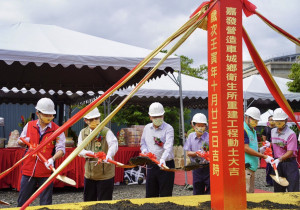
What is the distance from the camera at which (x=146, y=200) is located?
2.67 m

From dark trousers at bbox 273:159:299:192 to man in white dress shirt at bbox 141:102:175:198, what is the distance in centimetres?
Answer: 147

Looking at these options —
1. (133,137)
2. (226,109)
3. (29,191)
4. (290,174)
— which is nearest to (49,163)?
(29,191)

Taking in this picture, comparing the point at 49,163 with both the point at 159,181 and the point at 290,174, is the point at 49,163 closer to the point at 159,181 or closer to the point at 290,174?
the point at 159,181

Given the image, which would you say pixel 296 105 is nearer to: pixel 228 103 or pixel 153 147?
pixel 153 147

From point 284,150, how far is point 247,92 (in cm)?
581

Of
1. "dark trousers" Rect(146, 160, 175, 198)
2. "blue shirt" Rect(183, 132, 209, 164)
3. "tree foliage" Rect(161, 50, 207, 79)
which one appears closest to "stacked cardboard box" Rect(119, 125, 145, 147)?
"blue shirt" Rect(183, 132, 209, 164)

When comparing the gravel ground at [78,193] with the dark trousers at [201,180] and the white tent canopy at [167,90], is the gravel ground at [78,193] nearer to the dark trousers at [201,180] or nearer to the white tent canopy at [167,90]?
the dark trousers at [201,180]

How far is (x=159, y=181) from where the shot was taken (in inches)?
166

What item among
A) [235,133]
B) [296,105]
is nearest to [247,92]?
[296,105]

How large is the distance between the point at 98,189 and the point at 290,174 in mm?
2499

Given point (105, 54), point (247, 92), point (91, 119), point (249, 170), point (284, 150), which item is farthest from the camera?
point (247, 92)

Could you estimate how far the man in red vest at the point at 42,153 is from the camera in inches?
142

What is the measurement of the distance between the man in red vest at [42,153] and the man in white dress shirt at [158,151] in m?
1.16

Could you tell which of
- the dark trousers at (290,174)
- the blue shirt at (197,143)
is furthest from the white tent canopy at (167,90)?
the dark trousers at (290,174)
